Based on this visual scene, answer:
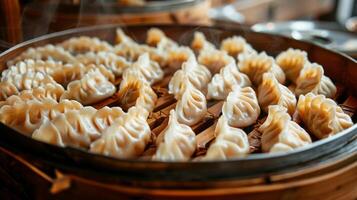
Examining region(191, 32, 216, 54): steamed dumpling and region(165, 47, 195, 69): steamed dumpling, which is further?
region(191, 32, 216, 54): steamed dumpling

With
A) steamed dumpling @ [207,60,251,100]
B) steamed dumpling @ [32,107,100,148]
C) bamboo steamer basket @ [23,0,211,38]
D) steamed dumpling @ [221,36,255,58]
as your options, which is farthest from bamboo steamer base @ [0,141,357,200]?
bamboo steamer basket @ [23,0,211,38]

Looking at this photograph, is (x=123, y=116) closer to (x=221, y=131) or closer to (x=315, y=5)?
(x=221, y=131)

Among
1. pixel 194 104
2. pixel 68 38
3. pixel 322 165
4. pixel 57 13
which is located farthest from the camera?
pixel 57 13

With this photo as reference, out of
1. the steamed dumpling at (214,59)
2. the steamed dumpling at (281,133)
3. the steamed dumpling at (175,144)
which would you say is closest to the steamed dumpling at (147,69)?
the steamed dumpling at (214,59)

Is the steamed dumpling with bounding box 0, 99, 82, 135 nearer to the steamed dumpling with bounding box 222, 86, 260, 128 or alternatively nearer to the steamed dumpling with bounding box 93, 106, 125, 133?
the steamed dumpling with bounding box 93, 106, 125, 133

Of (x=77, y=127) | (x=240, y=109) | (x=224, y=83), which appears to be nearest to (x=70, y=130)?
(x=77, y=127)

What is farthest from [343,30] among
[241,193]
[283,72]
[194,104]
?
[241,193]
